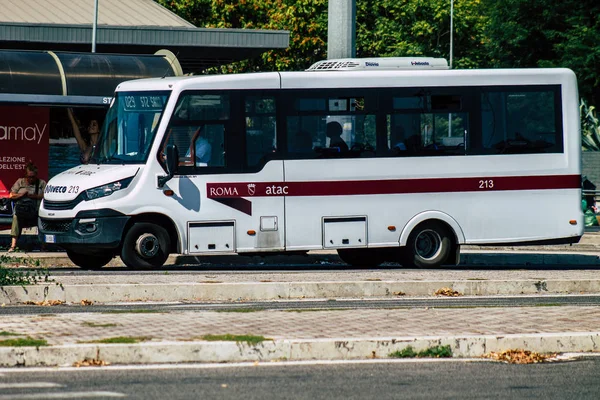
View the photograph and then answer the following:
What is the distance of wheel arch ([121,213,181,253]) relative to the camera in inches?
676

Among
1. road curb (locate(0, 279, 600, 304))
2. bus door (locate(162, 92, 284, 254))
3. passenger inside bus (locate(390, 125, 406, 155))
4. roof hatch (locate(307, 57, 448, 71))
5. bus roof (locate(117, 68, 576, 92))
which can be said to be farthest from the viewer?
roof hatch (locate(307, 57, 448, 71))

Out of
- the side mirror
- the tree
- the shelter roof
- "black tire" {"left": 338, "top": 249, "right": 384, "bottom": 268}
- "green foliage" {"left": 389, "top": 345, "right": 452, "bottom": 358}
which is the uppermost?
the tree

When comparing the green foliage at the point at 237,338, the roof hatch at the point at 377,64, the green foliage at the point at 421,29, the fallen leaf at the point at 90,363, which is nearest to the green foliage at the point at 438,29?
the green foliage at the point at 421,29

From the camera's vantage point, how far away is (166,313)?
10852 millimetres

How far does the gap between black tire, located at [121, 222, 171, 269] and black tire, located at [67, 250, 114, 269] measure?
2.84 feet

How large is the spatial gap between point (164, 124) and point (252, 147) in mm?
1332

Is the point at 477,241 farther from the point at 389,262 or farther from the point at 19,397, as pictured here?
the point at 19,397

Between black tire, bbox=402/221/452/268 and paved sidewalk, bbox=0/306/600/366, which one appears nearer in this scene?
paved sidewalk, bbox=0/306/600/366

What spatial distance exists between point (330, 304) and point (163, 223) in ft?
17.1

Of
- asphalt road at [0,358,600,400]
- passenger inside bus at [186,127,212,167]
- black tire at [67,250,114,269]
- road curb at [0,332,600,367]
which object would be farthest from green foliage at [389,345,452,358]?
black tire at [67,250,114,269]

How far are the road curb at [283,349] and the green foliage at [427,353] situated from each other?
3 centimetres

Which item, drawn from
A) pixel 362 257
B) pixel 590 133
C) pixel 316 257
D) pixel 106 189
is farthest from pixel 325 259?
pixel 590 133

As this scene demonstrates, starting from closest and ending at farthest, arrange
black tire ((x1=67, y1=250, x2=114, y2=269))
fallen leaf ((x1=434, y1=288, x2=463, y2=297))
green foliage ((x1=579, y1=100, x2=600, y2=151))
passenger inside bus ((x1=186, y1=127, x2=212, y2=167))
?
fallen leaf ((x1=434, y1=288, x2=463, y2=297)), passenger inside bus ((x1=186, y1=127, x2=212, y2=167)), black tire ((x1=67, y1=250, x2=114, y2=269)), green foliage ((x1=579, y1=100, x2=600, y2=151))

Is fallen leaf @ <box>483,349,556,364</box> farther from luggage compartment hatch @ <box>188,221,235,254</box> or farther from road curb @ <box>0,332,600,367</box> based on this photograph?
luggage compartment hatch @ <box>188,221,235,254</box>
